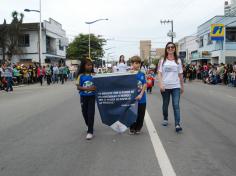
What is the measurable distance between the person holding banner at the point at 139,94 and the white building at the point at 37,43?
128 feet

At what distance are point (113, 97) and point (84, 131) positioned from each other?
1250mm

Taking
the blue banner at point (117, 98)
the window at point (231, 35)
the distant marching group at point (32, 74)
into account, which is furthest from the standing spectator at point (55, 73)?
the blue banner at point (117, 98)

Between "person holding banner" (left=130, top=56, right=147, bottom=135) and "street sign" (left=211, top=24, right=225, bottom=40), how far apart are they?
41.6 metres

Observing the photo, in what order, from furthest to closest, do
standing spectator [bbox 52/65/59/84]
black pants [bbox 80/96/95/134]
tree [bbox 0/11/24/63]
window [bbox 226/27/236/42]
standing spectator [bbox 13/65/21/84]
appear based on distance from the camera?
window [bbox 226/27/236/42] → tree [bbox 0/11/24/63] → standing spectator [bbox 52/65/59/84] → standing spectator [bbox 13/65/21/84] → black pants [bbox 80/96/95/134]

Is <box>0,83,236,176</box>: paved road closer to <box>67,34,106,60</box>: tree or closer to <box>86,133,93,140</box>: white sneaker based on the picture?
<box>86,133,93,140</box>: white sneaker

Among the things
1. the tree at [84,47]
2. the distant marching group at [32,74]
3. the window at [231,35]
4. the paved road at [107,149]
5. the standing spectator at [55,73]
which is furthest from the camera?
the tree at [84,47]

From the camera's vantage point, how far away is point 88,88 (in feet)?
23.2

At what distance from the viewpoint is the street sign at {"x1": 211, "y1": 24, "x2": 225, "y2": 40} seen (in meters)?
46.9

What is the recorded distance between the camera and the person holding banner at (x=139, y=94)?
720cm

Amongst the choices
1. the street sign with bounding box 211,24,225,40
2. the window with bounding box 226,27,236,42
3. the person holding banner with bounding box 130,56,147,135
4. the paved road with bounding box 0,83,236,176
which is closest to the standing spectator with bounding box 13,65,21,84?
the paved road with bounding box 0,83,236,176

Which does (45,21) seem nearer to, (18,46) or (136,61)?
(18,46)

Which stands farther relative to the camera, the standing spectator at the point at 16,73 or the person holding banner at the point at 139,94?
the standing spectator at the point at 16,73

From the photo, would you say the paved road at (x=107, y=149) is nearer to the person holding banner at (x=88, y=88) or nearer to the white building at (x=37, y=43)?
the person holding banner at (x=88, y=88)

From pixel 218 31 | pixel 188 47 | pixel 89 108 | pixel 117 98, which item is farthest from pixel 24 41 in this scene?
pixel 117 98
